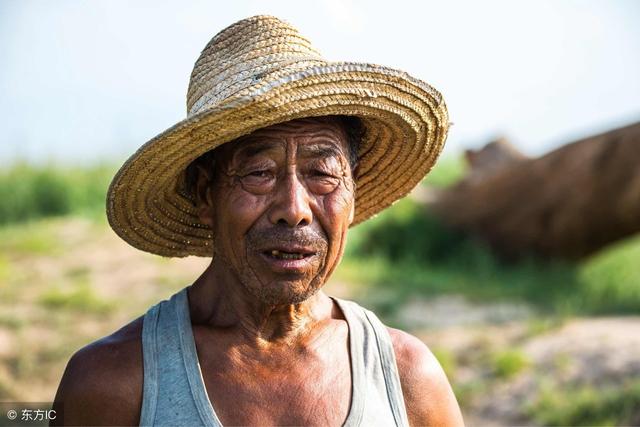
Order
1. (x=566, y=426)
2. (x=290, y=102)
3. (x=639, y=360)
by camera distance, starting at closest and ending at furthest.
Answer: (x=290, y=102) < (x=566, y=426) < (x=639, y=360)

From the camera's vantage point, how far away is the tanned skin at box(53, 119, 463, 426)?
246 centimetres

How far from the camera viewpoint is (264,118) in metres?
2.36

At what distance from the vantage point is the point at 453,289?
8.44 meters

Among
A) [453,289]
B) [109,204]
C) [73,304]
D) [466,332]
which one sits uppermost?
[453,289]

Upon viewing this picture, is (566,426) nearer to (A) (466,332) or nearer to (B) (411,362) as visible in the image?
(A) (466,332)

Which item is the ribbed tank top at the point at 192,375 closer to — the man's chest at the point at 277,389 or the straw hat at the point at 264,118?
the man's chest at the point at 277,389

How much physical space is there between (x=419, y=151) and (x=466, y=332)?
15.1ft

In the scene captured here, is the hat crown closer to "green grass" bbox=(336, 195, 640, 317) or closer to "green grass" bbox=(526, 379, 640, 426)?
"green grass" bbox=(526, 379, 640, 426)

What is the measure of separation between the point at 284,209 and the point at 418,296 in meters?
5.78

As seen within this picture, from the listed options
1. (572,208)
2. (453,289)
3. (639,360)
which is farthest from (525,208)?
(639,360)

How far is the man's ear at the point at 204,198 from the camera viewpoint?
268 cm

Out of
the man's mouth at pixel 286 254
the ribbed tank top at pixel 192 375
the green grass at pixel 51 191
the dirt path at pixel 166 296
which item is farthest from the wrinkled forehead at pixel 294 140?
the green grass at pixel 51 191

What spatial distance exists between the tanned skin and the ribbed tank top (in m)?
0.03

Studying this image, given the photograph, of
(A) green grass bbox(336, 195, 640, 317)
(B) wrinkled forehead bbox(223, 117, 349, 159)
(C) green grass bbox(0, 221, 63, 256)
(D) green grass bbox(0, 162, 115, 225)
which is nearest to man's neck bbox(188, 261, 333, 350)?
(B) wrinkled forehead bbox(223, 117, 349, 159)
